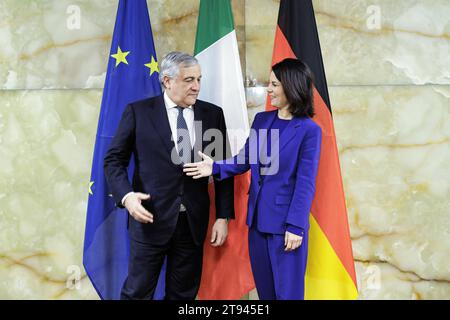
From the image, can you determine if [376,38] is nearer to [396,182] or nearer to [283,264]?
[396,182]

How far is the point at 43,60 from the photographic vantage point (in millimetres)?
2752

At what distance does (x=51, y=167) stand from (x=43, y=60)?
62cm

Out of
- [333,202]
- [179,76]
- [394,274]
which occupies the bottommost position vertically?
[394,274]

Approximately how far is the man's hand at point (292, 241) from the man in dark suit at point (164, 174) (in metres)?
0.42

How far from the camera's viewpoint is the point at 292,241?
6.28 ft

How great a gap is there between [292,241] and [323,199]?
53 centimetres

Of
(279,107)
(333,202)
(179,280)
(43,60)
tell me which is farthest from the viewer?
(43,60)

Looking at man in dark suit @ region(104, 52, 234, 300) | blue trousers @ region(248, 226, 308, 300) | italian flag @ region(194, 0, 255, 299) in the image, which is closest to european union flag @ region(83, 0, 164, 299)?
italian flag @ region(194, 0, 255, 299)

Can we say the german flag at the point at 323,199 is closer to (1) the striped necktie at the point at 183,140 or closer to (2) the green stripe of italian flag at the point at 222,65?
(2) the green stripe of italian flag at the point at 222,65

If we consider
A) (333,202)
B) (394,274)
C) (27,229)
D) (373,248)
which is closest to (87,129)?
(27,229)

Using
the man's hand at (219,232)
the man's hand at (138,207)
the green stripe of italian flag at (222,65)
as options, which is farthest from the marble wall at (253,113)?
the man's hand at (138,207)

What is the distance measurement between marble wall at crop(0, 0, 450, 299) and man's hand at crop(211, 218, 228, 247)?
815 mm

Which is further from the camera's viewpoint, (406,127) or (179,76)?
(406,127)

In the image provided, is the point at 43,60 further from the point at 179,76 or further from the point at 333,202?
the point at 333,202
